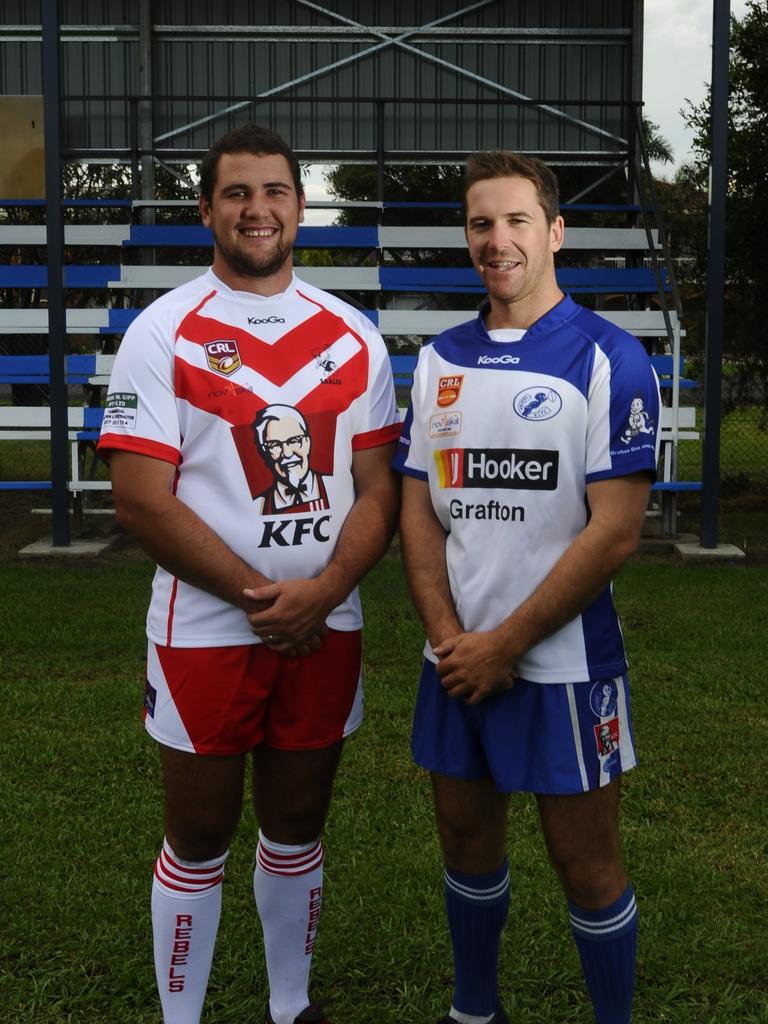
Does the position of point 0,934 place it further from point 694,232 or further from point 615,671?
point 694,232

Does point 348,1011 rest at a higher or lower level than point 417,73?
lower

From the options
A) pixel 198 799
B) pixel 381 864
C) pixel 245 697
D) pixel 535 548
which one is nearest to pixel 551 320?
pixel 535 548

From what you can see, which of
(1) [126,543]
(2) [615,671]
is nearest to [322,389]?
(2) [615,671]

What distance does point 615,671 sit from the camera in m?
2.40

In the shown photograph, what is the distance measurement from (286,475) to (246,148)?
0.71 metres

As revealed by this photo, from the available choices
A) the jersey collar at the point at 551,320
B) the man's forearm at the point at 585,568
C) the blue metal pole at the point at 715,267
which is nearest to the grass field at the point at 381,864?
the man's forearm at the point at 585,568

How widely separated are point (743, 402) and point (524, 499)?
855 cm

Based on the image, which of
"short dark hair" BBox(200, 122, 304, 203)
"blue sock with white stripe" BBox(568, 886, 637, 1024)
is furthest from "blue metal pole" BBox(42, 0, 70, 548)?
"blue sock with white stripe" BBox(568, 886, 637, 1024)

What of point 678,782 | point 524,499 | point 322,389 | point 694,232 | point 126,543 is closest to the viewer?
point 524,499

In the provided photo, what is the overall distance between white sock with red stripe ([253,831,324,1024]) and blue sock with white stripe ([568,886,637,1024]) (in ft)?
2.04

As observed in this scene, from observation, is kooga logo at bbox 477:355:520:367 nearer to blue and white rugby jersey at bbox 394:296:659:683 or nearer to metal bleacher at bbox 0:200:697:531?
blue and white rugby jersey at bbox 394:296:659:683

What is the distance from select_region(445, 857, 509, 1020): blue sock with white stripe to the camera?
2535mm

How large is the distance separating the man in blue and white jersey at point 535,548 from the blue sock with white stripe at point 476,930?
0.13 metres

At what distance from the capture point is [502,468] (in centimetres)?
235
